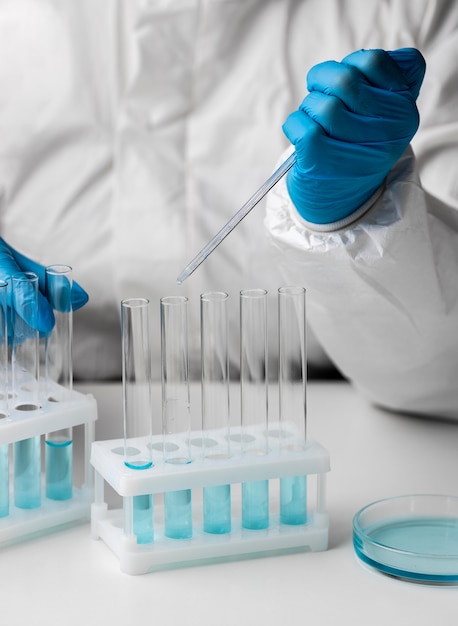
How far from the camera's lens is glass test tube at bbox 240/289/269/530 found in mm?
998

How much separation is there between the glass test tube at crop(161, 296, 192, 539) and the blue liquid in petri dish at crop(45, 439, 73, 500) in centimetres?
12

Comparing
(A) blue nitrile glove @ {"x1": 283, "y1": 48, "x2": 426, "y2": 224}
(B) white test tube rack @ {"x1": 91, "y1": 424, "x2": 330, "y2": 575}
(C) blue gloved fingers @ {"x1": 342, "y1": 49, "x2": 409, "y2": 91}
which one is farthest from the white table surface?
(C) blue gloved fingers @ {"x1": 342, "y1": 49, "x2": 409, "y2": 91}

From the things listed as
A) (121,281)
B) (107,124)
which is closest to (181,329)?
(121,281)

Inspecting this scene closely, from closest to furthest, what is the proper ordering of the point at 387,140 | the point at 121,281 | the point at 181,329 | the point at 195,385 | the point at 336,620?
the point at 336,620, the point at 181,329, the point at 387,140, the point at 195,385, the point at 121,281

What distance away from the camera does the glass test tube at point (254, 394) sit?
3.27ft

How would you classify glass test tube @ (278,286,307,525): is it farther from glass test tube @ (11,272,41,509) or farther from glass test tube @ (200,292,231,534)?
glass test tube @ (11,272,41,509)

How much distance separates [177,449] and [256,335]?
0.14 metres

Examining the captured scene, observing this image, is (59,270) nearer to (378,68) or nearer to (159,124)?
(378,68)

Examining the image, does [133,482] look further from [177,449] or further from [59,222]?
[59,222]

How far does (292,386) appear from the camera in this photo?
40.4 inches

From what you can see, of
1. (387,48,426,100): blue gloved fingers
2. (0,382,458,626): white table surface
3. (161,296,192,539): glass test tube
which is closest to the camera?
(0,382,458,626): white table surface

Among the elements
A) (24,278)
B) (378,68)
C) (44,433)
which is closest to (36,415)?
(44,433)

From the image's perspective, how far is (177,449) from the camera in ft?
3.25

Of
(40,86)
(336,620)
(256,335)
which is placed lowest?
(336,620)
